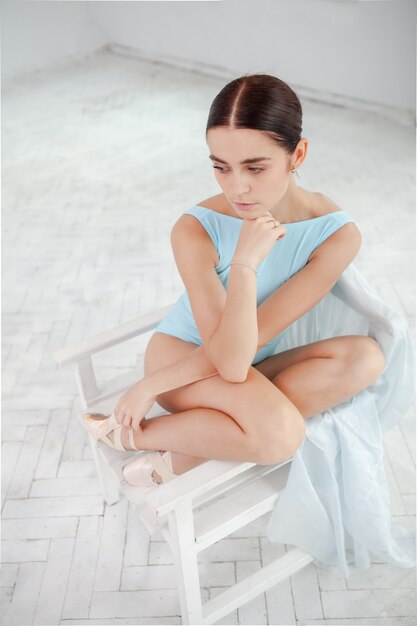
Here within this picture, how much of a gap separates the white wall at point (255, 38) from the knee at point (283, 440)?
14.4 ft

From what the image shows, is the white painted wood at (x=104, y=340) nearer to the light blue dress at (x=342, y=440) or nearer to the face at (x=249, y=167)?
the light blue dress at (x=342, y=440)

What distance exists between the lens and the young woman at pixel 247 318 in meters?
1.56

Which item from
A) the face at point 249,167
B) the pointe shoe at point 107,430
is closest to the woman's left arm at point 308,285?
the face at point 249,167

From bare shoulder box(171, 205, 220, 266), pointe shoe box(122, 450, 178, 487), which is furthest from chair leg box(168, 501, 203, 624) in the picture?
bare shoulder box(171, 205, 220, 266)

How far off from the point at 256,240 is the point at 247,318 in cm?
21

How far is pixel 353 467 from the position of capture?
5.92 ft

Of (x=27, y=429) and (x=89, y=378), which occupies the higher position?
(x=89, y=378)

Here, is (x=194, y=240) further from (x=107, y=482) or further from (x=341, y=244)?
(x=107, y=482)

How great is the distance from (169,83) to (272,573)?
600 centimetres

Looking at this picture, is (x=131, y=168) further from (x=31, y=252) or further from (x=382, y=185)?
(x=382, y=185)

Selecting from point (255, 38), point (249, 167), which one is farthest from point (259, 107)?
point (255, 38)

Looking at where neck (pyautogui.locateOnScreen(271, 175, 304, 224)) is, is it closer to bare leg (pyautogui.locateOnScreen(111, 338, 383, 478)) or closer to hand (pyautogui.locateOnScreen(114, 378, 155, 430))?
bare leg (pyautogui.locateOnScreen(111, 338, 383, 478))

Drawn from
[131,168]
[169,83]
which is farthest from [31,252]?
[169,83]

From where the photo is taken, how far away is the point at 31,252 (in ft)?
13.1
